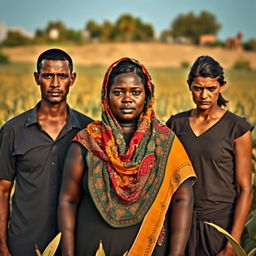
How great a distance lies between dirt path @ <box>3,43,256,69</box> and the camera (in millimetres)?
53766

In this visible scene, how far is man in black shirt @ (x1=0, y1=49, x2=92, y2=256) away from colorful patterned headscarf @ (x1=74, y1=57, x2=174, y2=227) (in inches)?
15.3

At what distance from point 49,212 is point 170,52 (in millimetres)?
59472

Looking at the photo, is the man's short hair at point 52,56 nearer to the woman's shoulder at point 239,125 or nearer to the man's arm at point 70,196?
the man's arm at point 70,196

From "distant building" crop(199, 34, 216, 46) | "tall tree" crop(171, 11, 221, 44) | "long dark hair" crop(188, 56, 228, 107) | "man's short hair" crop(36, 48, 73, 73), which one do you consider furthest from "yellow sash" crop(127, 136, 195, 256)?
"tall tree" crop(171, 11, 221, 44)

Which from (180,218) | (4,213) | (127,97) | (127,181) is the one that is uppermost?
(127,97)

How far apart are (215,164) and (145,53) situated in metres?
57.4

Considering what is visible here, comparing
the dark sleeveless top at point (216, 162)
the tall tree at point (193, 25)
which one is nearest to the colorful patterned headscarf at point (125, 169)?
the dark sleeveless top at point (216, 162)

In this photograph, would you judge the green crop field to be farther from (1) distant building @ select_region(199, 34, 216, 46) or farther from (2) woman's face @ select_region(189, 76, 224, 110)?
(1) distant building @ select_region(199, 34, 216, 46)

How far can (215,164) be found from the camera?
8.03 feet

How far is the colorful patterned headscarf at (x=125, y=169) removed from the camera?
2.12 meters

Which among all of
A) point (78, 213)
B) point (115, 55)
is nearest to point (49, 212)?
point (78, 213)

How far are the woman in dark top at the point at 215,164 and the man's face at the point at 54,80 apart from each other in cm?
63

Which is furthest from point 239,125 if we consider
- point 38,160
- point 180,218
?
point 38,160

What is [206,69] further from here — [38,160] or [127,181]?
[38,160]
